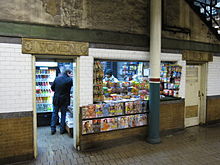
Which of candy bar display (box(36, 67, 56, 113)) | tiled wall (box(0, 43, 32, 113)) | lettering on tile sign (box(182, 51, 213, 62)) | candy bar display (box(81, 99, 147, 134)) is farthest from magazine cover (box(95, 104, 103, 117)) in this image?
lettering on tile sign (box(182, 51, 213, 62))

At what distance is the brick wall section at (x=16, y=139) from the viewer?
356cm

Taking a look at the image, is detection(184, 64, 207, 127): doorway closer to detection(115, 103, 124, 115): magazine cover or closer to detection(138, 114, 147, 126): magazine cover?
detection(138, 114, 147, 126): magazine cover

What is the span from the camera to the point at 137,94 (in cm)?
556

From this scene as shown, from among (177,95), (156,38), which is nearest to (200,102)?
(177,95)

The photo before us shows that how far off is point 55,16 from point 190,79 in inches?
195

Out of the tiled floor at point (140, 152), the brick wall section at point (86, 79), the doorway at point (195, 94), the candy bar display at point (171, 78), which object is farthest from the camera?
the doorway at point (195, 94)

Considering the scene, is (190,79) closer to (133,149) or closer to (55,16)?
(133,149)

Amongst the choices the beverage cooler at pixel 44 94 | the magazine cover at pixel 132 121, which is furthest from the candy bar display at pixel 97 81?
the beverage cooler at pixel 44 94

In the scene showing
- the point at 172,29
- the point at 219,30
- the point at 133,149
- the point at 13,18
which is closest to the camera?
the point at 13,18

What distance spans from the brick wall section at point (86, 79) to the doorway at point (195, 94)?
12.1 feet

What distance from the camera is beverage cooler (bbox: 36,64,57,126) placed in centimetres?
617

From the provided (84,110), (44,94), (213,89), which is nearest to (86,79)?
(84,110)

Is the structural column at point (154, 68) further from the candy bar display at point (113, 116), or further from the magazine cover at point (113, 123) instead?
the magazine cover at point (113, 123)

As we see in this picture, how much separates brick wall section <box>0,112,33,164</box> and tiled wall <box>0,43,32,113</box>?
0.87 ft
